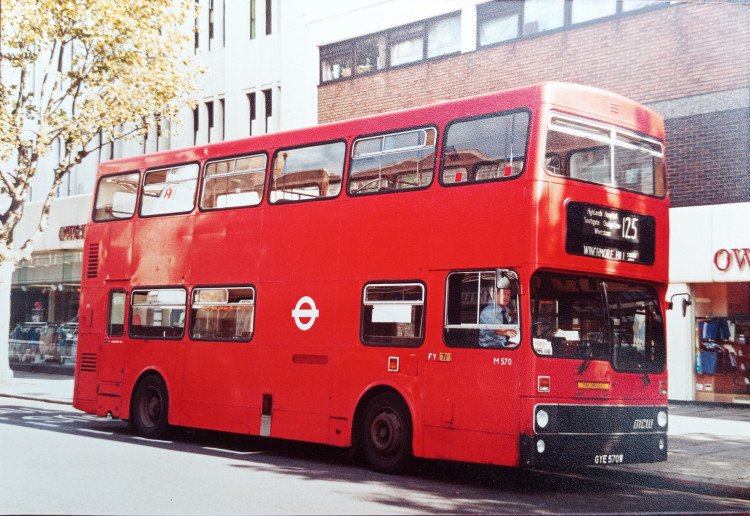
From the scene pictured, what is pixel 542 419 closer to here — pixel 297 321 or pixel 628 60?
pixel 297 321

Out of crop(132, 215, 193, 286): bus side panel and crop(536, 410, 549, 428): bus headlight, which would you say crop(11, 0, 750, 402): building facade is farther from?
crop(132, 215, 193, 286): bus side panel

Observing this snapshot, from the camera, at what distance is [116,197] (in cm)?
1473

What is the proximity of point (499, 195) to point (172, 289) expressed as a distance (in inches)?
235

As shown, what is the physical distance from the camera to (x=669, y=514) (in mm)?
7828

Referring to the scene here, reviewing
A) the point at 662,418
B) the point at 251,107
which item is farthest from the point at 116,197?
the point at 251,107

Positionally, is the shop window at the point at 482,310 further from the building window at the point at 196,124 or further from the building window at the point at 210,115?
the building window at the point at 196,124

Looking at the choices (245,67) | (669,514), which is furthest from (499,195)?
(245,67)

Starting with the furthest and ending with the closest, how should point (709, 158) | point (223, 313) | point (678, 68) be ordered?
point (678, 68) → point (709, 158) → point (223, 313)

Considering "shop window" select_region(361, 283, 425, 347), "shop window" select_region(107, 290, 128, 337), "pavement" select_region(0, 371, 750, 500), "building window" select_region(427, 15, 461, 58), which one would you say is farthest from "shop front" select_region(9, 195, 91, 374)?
"shop window" select_region(361, 283, 425, 347)

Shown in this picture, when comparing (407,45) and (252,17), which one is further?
(252,17)

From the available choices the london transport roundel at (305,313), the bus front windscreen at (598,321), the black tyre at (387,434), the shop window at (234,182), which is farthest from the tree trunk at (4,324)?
the bus front windscreen at (598,321)

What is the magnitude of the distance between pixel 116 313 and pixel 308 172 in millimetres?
4656

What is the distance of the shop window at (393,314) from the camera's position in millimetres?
10234

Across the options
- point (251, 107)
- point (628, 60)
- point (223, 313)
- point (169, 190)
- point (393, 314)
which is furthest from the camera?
point (251, 107)
